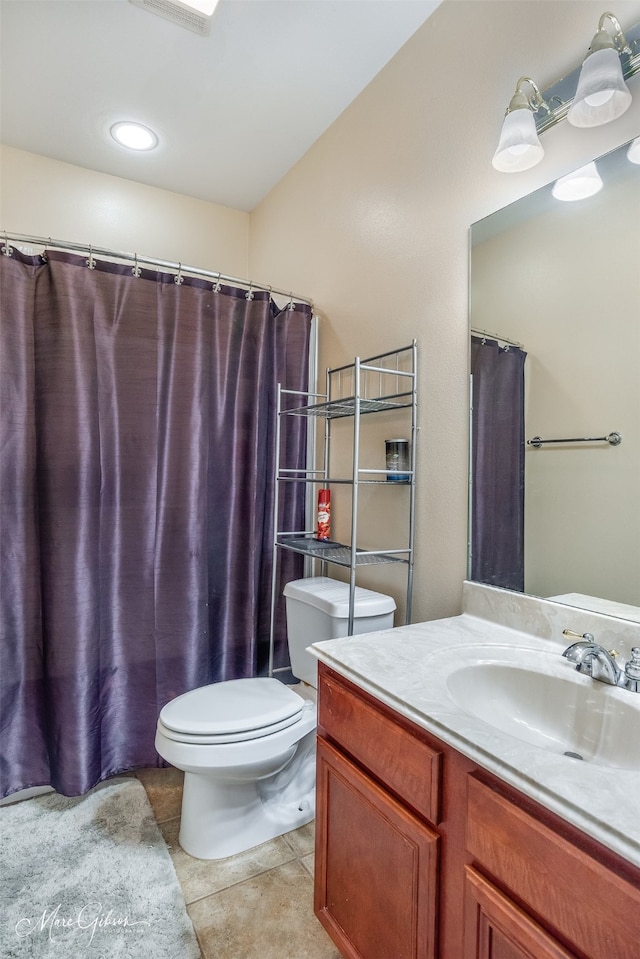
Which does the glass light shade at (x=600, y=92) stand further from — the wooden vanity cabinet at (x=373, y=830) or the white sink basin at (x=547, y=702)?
the wooden vanity cabinet at (x=373, y=830)

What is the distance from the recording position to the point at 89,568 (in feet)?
5.44

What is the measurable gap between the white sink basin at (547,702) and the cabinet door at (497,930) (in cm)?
24

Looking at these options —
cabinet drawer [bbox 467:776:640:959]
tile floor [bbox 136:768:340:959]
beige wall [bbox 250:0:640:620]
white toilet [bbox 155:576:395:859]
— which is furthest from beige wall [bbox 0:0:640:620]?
tile floor [bbox 136:768:340:959]

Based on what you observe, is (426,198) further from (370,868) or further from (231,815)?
(231,815)

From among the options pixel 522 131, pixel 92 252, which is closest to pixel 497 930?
pixel 522 131

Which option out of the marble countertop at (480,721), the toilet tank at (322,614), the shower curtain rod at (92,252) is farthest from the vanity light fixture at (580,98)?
the toilet tank at (322,614)

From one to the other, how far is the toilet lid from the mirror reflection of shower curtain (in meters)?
0.71

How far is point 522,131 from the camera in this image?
111cm

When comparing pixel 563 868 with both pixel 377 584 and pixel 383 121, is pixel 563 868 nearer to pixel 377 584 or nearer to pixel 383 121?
pixel 377 584

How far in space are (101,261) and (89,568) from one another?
1.07 metres

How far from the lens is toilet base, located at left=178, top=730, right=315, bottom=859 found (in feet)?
4.78

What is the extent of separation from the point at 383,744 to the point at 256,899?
32.7 inches

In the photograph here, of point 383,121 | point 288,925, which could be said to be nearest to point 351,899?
point 288,925

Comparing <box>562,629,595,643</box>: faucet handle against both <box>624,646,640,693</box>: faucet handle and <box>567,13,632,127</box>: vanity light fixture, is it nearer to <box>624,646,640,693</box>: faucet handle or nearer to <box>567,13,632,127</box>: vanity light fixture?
<box>624,646,640,693</box>: faucet handle
